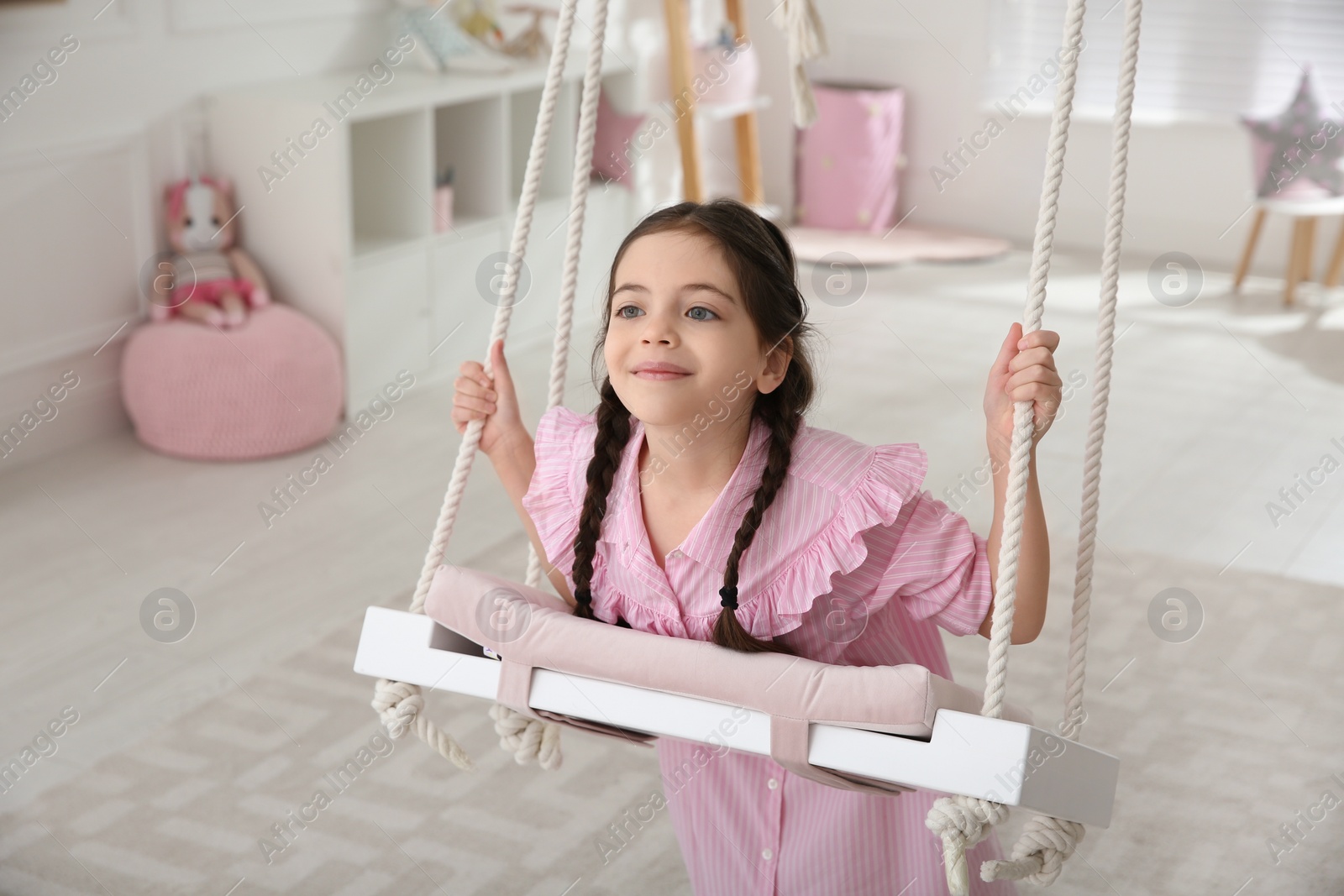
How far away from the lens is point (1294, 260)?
4539 mm

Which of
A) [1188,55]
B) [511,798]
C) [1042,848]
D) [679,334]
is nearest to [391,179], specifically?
[511,798]

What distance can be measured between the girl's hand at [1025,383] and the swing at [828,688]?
2 centimetres

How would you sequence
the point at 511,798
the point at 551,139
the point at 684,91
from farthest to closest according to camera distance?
the point at 684,91
the point at 551,139
the point at 511,798

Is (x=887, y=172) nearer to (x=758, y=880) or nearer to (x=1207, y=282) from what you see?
(x=1207, y=282)

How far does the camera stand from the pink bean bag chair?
10.1 ft

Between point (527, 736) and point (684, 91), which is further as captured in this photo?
point (684, 91)

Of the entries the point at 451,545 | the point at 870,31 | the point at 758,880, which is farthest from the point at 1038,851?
the point at 870,31

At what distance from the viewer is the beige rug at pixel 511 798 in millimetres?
1747

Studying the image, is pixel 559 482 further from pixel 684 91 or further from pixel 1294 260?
pixel 1294 260

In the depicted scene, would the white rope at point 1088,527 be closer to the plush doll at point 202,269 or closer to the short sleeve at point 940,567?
the short sleeve at point 940,567

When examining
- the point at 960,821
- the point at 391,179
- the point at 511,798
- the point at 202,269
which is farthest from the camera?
the point at 391,179

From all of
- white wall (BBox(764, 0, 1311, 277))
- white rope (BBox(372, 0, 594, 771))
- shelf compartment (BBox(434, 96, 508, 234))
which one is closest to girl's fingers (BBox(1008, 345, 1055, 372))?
white rope (BBox(372, 0, 594, 771))

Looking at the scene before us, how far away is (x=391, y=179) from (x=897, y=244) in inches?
86.5

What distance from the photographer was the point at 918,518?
4.06 feet
